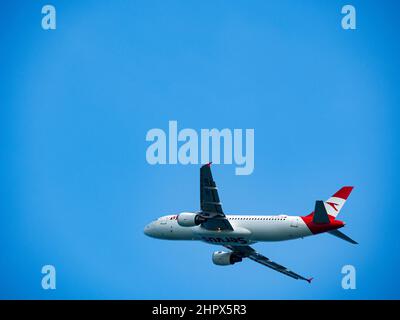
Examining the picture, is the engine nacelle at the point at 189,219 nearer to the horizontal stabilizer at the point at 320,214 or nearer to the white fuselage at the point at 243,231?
the white fuselage at the point at 243,231

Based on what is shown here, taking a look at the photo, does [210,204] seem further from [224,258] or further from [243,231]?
[224,258]

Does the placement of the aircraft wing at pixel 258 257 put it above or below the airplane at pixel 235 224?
below

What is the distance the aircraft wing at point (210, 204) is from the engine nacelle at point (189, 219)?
24.1 inches

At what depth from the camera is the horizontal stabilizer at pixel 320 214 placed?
87050 millimetres

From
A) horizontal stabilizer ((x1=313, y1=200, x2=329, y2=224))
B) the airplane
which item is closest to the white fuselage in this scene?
the airplane

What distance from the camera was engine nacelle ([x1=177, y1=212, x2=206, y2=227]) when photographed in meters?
90.8

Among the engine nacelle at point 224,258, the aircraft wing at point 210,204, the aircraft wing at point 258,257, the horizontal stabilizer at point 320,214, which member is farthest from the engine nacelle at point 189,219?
the engine nacelle at point 224,258

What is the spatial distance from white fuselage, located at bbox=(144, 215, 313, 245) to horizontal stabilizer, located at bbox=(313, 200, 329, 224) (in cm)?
187

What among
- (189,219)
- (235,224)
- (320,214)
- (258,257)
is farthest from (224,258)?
(320,214)

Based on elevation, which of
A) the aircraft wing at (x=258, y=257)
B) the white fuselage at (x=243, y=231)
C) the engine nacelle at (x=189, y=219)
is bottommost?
the aircraft wing at (x=258, y=257)

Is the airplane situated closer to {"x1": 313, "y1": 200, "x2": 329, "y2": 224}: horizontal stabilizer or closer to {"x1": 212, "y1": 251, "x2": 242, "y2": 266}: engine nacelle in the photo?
{"x1": 313, "y1": 200, "x2": 329, "y2": 224}: horizontal stabilizer
